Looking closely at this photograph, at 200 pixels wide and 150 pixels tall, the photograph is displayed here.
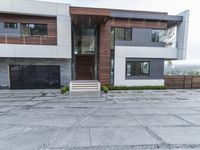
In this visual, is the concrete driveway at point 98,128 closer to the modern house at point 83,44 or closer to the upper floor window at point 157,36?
the modern house at point 83,44

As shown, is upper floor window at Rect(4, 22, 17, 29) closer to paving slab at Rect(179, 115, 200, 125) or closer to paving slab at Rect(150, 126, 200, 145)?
paving slab at Rect(150, 126, 200, 145)

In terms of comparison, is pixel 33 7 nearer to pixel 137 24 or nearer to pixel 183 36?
pixel 137 24

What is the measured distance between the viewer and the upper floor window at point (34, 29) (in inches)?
527

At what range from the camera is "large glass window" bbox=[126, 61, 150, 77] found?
49.7 ft

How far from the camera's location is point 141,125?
586 centimetres

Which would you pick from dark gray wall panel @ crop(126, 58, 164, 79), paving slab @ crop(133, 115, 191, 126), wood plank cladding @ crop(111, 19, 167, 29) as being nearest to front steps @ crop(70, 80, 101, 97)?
dark gray wall panel @ crop(126, 58, 164, 79)

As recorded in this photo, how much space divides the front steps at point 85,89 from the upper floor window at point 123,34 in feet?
17.9

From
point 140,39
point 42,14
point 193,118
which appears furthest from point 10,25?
point 193,118

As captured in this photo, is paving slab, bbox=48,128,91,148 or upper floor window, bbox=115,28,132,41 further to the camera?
upper floor window, bbox=115,28,132,41

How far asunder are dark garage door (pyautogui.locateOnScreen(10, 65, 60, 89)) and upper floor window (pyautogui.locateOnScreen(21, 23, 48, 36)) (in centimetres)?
298

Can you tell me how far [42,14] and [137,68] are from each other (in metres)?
10.1

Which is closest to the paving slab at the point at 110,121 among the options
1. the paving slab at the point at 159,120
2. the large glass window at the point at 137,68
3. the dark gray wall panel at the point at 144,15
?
the paving slab at the point at 159,120

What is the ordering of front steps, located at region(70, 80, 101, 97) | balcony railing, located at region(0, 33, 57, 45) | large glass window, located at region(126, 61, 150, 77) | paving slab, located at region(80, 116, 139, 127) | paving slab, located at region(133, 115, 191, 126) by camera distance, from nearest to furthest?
1. paving slab, located at region(80, 116, 139, 127)
2. paving slab, located at region(133, 115, 191, 126)
3. front steps, located at region(70, 80, 101, 97)
4. balcony railing, located at region(0, 33, 57, 45)
5. large glass window, located at region(126, 61, 150, 77)

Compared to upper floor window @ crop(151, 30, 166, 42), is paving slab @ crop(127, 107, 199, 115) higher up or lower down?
lower down
